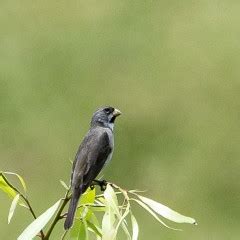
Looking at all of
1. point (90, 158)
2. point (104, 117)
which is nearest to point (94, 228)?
point (90, 158)

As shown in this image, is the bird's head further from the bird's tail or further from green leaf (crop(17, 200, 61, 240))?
green leaf (crop(17, 200, 61, 240))

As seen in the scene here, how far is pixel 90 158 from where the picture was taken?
3984 mm

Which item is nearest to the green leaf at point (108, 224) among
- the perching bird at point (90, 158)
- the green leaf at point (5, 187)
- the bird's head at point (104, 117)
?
the green leaf at point (5, 187)

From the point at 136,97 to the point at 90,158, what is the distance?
9202 mm

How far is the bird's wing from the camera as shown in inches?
151

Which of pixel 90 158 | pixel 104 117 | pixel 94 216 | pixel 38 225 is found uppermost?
pixel 104 117

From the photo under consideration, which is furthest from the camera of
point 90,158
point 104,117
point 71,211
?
point 104,117

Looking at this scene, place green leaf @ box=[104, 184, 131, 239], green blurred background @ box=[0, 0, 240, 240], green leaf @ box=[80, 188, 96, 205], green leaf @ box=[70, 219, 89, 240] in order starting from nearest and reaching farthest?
green leaf @ box=[104, 184, 131, 239], green leaf @ box=[70, 219, 89, 240], green leaf @ box=[80, 188, 96, 205], green blurred background @ box=[0, 0, 240, 240]

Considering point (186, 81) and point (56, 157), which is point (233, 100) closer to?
point (186, 81)

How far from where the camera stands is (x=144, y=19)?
51.4 ft

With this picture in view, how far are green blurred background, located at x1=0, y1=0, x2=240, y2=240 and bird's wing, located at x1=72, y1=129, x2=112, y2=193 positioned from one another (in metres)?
5.83

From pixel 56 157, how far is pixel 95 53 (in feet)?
9.27

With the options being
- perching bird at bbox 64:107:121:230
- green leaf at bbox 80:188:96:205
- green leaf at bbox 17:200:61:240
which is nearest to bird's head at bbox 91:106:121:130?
perching bird at bbox 64:107:121:230

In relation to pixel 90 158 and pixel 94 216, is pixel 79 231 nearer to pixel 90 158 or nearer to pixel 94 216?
pixel 94 216
